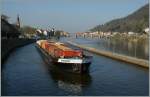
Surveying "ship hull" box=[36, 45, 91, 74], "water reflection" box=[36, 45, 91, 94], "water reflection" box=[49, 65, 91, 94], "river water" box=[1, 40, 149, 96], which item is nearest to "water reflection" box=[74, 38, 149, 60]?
"river water" box=[1, 40, 149, 96]

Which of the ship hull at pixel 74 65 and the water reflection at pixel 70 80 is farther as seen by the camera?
the ship hull at pixel 74 65

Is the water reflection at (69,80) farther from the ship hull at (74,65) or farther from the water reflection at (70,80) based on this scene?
the ship hull at (74,65)

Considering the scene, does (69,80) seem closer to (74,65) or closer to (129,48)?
(74,65)

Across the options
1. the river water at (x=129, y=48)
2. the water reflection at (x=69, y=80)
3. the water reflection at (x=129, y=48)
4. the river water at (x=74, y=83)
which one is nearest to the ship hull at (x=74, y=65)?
the water reflection at (x=69, y=80)

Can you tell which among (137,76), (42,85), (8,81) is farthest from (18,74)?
(137,76)

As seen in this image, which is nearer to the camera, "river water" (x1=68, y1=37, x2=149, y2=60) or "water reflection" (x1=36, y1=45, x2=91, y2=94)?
"water reflection" (x1=36, y1=45, x2=91, y2=94)

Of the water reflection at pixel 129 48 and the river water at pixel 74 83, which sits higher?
the river water at pixel 74 83

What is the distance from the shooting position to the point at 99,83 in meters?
25.9

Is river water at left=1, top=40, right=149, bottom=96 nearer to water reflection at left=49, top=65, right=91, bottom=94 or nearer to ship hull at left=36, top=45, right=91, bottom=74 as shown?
water reflection at left=49, top=65, right=91, bottom=94

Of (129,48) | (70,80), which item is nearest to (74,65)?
(70,80)

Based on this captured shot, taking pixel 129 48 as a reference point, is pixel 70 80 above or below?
above

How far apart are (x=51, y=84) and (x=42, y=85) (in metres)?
0.89

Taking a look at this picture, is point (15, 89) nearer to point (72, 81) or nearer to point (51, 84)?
point (51, 84)

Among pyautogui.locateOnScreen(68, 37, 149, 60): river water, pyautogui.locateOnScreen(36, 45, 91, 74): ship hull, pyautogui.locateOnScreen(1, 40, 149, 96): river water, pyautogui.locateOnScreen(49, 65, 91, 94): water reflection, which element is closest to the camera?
pyautogui.locateOnScreen(1, 40, 149, 96): river water
